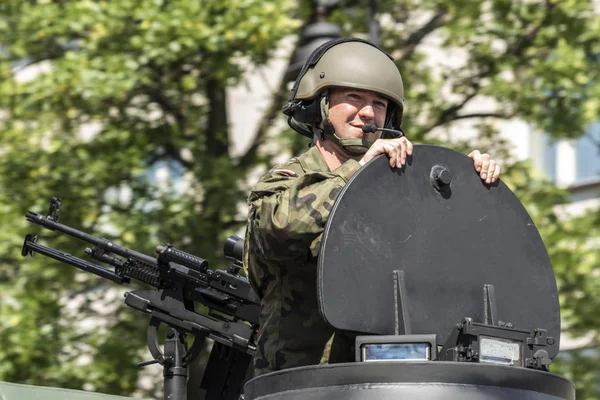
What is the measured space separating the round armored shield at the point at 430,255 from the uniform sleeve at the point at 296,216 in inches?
6.0

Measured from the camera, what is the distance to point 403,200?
361 centimetres

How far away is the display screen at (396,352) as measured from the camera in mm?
3289

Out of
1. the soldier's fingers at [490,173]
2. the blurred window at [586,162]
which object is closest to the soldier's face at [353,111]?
the soldier's fingers at [490,173]

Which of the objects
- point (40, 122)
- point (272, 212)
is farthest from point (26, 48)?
point (272, 212)

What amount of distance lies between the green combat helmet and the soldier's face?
0.03 meters

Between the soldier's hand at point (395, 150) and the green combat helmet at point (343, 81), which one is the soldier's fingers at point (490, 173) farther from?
the green combat helmet at point (343, 81)

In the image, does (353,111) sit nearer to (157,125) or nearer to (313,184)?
(313,184)

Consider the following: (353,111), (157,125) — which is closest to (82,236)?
(353,111)

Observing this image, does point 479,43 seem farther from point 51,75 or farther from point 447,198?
point 447,198

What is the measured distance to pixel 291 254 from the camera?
12.1 ft

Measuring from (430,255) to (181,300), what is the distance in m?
3.02

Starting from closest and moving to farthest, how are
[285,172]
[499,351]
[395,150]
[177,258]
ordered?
[499,351] < [395,150] < [285,172] < [177,258]

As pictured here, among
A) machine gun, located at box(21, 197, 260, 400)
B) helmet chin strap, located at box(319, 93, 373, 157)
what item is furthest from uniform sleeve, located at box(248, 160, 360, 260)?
machine gun, located at box(21, 197, 260, 400)

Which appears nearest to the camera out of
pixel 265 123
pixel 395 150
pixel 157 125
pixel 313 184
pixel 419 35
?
pixel 395 150
